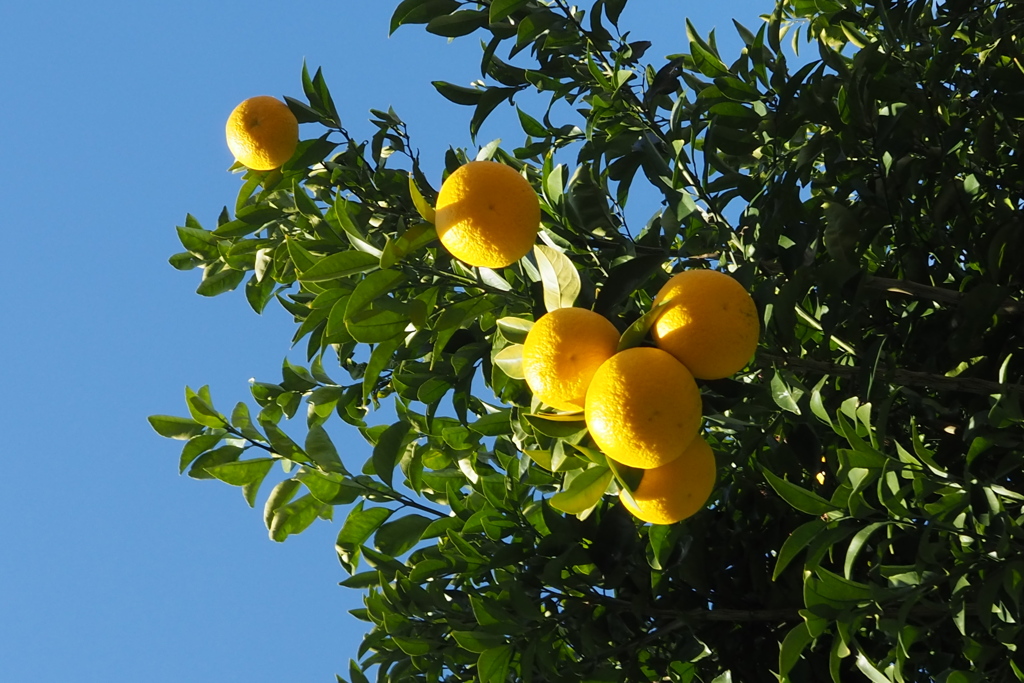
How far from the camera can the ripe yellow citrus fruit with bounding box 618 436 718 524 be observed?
1.40 m

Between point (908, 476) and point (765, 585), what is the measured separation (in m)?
0.51

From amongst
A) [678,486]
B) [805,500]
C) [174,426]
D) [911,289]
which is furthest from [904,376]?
[174,426]

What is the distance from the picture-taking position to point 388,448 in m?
1.77

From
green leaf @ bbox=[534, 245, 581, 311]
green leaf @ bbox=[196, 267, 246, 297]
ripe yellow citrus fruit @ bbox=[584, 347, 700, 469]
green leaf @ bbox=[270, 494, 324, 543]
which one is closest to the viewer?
ripe yellow citrus fruit @ bbox=[584, 347, 700, 469]

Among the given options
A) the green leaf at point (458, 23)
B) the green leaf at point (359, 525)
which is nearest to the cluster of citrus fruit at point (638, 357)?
the green leaf at point (359, 525)

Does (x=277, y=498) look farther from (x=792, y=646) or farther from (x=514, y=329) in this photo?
(x=792, y=646)

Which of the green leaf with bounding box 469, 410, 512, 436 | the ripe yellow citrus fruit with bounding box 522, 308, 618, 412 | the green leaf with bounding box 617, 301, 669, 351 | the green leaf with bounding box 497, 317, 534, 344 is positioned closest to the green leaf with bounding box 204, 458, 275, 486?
the green leaf with bounding box 469, 410, 512, 436

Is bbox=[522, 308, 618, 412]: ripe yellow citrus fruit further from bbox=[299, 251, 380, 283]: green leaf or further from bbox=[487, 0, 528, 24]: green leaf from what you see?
bbox=[487, 0, 528, 24]: green leaf

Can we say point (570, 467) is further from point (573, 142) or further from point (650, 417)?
point (573, 142)

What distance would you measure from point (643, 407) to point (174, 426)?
119cm

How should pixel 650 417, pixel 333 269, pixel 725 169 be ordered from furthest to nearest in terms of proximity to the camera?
pixel 725 169 → pixel 333 269 → pixel 650 417

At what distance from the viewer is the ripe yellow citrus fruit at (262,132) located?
205 centimetres

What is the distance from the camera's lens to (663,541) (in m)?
1.78

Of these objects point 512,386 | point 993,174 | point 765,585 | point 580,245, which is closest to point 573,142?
point 580,245
